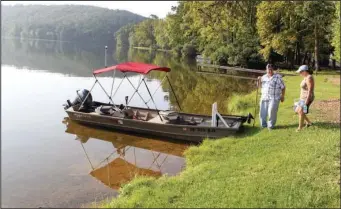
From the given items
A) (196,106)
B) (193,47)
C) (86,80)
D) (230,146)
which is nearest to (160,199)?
(230,146)

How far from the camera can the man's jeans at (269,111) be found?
1213 cm

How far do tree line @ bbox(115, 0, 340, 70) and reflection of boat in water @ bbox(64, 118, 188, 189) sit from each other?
17748mm

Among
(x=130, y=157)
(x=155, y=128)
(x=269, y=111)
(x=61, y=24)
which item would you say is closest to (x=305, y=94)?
(x=269, y=111)

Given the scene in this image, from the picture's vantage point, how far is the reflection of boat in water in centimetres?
1129

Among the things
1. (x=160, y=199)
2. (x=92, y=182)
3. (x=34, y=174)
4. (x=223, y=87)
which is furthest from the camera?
(x=223, y=87)

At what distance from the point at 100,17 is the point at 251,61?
143716mm

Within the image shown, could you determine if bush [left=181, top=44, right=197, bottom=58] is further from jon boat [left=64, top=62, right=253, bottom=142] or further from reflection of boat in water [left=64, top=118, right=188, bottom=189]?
reflection of boat in water [left=64, top=118, right=188, bottom=189]

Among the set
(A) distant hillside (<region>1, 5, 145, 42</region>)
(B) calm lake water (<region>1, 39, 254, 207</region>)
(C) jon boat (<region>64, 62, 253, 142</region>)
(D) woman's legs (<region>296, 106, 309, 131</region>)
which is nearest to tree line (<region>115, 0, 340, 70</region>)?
(C) jon boat (<region>64, 62, 253, 142</region>)

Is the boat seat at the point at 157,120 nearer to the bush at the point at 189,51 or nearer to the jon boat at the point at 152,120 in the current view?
the jon boat at the point at 152,120

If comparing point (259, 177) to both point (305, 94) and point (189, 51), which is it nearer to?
point (305, 94)

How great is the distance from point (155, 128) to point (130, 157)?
2.18 meters

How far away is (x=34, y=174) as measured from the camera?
11.2 m

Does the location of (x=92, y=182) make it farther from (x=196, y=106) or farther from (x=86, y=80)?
(x=86, y=80)

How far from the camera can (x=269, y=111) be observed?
12227mm
